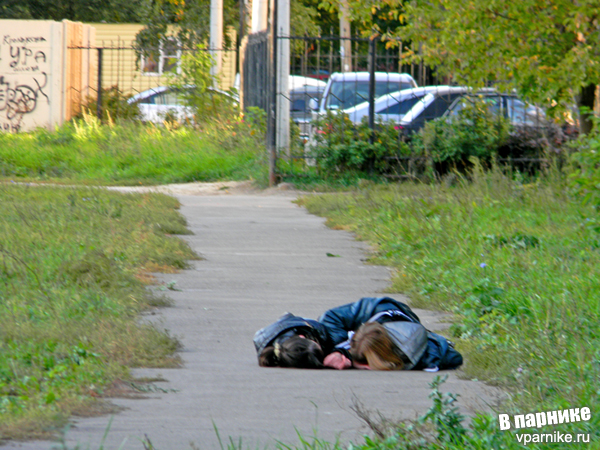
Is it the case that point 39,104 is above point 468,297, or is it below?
above

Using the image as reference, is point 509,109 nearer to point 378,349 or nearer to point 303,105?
point 303,105

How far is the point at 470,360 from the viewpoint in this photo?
4.55m

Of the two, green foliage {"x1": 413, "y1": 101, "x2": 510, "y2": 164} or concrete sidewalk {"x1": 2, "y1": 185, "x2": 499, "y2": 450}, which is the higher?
green foliage {"x1": 413, "y1": 101, "x2": 510, "y2": 164}

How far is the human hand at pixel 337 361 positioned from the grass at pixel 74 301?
0.85m

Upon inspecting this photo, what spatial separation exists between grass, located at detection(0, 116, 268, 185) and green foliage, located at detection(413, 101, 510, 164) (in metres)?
2.66

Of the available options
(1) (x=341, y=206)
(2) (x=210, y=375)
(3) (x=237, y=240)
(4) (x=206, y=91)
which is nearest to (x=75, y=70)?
(4) (x=206, y=91)

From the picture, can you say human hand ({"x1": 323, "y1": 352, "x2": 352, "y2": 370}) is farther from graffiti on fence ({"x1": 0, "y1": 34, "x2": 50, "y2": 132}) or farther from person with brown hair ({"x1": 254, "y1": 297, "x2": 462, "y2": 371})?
graffiti on fence ({"x1": 0, "y1": 34, "x2": 50, "y2": 132})

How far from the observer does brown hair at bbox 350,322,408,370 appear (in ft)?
14.9

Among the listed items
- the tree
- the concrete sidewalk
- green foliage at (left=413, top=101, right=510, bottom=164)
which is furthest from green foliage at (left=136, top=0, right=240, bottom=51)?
the concrete sidewalk

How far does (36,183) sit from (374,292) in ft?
25.1

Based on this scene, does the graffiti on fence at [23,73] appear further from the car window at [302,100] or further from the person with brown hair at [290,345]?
the person with brown hair at [290,345]

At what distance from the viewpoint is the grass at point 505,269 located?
156 inches

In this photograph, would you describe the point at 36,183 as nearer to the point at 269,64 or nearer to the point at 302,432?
the point at 269,64

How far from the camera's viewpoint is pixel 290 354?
4539 millimetres
